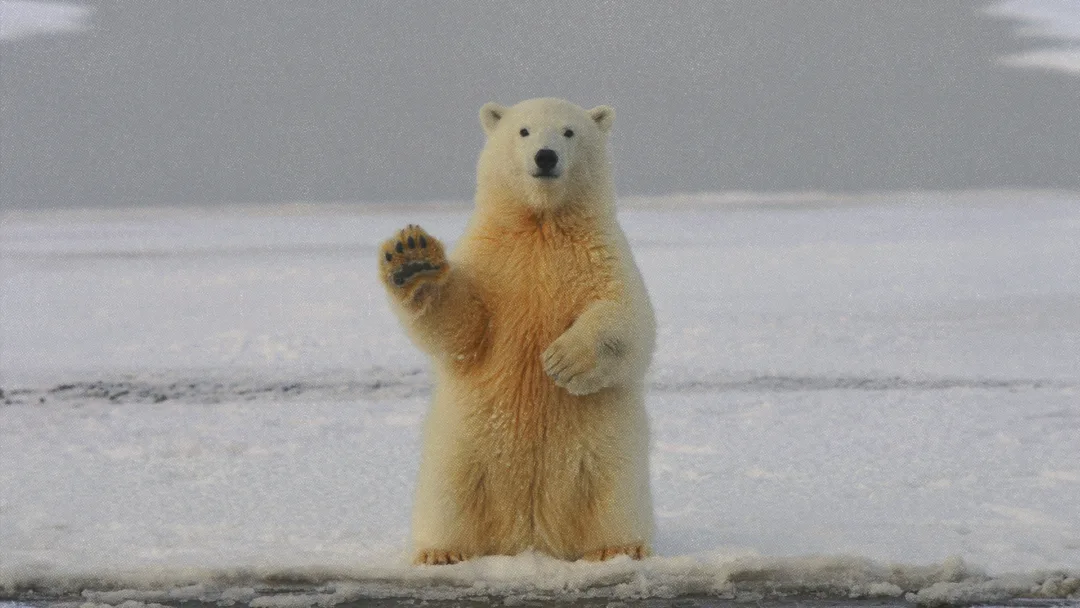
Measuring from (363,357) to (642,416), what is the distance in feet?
14.9

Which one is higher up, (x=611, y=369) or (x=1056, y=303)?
(x=1056, y=303)

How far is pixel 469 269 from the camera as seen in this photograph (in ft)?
10.8

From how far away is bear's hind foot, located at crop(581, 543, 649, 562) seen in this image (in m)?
3.25

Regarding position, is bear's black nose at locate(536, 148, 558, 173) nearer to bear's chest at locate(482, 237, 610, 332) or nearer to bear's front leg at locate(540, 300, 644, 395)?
bear's chest at locate(482, 237, 610, 332)

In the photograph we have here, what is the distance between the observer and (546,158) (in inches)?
125

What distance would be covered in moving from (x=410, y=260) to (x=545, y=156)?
0.43 meters

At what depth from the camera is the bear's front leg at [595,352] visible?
3.04m

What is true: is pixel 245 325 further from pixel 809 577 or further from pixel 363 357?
pixel 809 577

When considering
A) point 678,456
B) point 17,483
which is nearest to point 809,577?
point 678,456

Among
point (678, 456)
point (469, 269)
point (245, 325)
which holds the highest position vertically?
point (245, 325)

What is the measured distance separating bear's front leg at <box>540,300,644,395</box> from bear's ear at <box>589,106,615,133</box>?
52cm

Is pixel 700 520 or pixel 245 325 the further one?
pixel 245 325

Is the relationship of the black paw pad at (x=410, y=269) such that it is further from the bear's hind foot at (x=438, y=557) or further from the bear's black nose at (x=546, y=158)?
the bear's hind foot at (x=438, y=557)

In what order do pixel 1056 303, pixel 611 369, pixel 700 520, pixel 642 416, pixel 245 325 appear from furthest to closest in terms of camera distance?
pixel 1056 303
pixel 245 325
pixel 700 520
pixel 642 416
pixel 611 369
